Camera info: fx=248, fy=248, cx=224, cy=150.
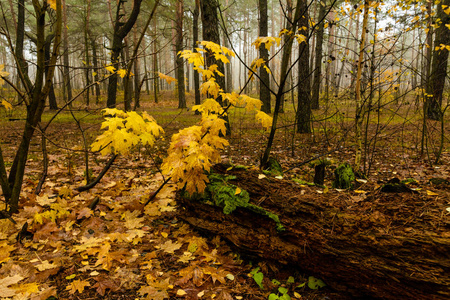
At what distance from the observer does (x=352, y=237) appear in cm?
194

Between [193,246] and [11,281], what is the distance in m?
1.49

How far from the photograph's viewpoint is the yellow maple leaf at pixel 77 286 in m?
1.98

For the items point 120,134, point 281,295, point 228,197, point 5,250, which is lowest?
point 281,295

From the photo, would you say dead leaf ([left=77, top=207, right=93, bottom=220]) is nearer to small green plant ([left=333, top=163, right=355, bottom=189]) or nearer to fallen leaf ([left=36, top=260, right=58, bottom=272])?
fallen leaf ([left=36, top=260, right=58, bottom=272])

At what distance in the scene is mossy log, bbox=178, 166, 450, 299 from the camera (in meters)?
1.70

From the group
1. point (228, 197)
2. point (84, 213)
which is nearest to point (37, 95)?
point (84, 213)

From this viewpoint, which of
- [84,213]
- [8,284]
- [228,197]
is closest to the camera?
[8,284]

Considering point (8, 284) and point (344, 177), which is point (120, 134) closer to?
point (8, 284)

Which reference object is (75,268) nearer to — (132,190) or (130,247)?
(130,247)

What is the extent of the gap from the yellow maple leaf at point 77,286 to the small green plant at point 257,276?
139 cm

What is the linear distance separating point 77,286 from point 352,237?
224 cm

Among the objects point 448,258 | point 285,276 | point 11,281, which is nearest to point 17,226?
point 11,281

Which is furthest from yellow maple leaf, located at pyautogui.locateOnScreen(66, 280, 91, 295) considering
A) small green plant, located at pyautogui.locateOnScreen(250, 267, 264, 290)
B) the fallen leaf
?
small green plant, located at pyautogui.locateOnScreen(250, 267, 264, 290)

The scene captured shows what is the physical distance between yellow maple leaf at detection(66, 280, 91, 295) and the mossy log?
1206mm
